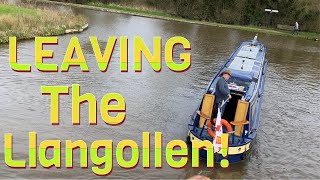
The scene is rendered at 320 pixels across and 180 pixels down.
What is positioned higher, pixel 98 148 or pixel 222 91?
pixel 222 91

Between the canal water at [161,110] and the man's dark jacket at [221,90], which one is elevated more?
the man's dark jacket at [221,90]

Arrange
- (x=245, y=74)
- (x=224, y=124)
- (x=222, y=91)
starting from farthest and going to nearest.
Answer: (x=245, y=74) → (x=222, y=91) → (x=224, y=124)

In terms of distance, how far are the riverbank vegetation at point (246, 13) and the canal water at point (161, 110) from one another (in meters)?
18.4

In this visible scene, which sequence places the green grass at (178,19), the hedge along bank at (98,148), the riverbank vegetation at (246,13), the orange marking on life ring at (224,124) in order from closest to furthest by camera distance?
the hedge along bank at (98,148), the orange marking on life ring at (224,124), the green grass at (178,19), the riverbank vegetation at (246,13)

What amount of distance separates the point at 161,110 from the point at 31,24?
1373 cm

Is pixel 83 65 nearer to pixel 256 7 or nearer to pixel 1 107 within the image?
pixel 1 107

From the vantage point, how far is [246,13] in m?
43.2

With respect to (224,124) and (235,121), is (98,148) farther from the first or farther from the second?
(235,121)

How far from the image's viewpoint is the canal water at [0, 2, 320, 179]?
9.44m

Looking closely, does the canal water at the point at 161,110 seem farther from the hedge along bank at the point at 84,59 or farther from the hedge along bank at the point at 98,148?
the hedge along bank at the point at 84,59

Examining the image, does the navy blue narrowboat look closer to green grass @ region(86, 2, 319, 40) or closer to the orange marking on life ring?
the orange marking on life ring

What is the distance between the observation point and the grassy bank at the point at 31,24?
2130 centimetres

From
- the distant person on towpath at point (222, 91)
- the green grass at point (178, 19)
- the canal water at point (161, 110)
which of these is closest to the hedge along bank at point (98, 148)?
the canal water at point (161, 110)

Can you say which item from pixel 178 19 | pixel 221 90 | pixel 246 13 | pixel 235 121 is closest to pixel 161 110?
pixel 221 90
